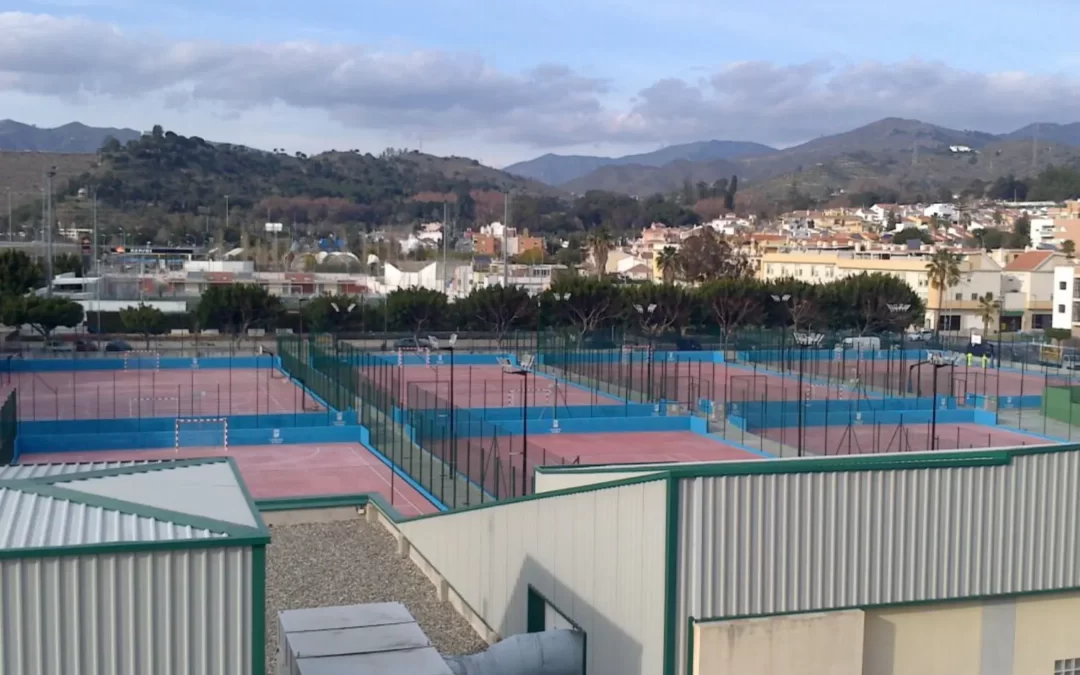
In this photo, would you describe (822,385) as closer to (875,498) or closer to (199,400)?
(199,400)

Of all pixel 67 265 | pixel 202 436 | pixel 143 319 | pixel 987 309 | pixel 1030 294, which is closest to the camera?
pixel 202 436

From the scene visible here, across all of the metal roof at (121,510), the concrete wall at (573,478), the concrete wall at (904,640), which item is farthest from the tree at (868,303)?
the metal roof at (121,510)

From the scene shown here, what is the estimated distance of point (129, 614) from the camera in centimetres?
826

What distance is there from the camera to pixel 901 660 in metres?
11.7

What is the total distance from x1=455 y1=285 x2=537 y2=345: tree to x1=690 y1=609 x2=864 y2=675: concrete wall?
5068 cm

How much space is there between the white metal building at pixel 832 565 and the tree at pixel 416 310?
1982 inches

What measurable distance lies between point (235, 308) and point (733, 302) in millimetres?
26135

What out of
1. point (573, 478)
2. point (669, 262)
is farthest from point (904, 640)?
point (669, 262)

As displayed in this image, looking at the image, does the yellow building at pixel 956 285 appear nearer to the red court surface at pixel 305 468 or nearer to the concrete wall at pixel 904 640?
the red court surface at pixel 305 468

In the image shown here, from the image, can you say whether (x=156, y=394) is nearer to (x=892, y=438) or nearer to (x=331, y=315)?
(x=331, y=315)

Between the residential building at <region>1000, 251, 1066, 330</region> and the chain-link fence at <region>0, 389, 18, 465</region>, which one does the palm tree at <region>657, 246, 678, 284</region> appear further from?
the chain-link fence at <region>0, 389, 18, 465</region>

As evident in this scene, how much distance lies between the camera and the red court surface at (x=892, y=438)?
107 ft

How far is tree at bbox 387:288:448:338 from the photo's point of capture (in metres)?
62.9

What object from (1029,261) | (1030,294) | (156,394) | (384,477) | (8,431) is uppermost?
(1029,261)
